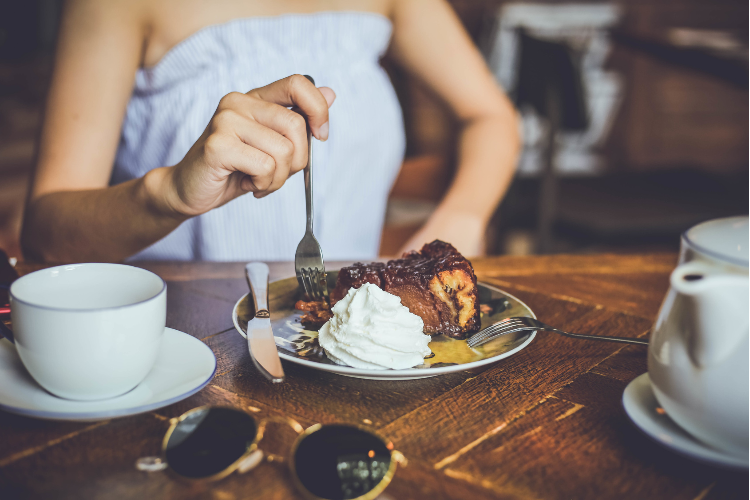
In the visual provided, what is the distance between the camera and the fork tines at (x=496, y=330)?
0.62 metres

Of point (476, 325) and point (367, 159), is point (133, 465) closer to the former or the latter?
point (476, 325)

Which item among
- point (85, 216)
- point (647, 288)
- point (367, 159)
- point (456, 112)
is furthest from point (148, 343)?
point (456, 112)

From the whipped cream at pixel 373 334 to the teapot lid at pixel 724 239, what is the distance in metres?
0.27

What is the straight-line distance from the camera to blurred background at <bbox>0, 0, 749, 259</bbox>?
9.06ft

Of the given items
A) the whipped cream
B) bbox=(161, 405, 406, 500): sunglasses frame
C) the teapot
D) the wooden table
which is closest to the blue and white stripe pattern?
the wooden table

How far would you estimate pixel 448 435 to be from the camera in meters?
0.47

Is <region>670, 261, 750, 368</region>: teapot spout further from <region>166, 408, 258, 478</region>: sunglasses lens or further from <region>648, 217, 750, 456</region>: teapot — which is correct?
<region>166, 408, 258, 478</region>: sunglasses lens

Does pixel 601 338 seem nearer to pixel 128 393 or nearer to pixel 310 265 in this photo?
pixel 310 265

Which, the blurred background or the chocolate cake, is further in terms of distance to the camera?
the blurred background

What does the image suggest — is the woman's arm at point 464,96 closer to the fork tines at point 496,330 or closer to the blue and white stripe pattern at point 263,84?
the blue and white stripe pattern at point 263,84

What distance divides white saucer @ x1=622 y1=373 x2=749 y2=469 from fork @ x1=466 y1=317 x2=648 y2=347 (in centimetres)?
14

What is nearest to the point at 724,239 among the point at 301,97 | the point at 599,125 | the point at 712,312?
the point at 712,312

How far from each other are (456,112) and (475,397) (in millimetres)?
1258

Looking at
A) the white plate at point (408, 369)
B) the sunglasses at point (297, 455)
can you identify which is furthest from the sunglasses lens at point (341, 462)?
the white plate at point (408, 369)
